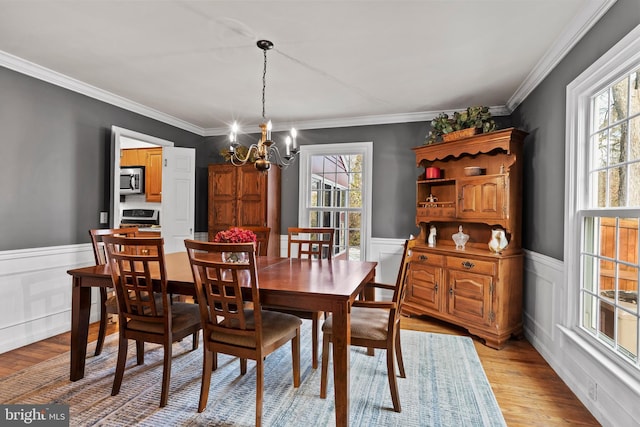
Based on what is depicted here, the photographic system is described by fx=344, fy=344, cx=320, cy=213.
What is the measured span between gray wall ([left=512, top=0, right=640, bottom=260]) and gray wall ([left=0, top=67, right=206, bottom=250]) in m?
4.36

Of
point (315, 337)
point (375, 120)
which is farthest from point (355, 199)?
point (315, 337)

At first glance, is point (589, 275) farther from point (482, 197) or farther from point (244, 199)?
point (244, 199)

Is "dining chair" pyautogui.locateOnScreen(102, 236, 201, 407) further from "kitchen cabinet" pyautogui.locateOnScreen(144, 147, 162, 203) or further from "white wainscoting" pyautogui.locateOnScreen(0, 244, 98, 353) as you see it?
"kitchen cabinet" pyautogui.locateOnScreen(144, 147, 162, 203)

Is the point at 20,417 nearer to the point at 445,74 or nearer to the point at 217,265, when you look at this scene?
the point at 217,265

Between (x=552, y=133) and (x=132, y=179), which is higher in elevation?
(x=552, y=133)

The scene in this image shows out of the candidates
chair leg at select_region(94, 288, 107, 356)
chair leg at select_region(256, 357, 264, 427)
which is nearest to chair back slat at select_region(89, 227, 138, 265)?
chair leg at select_region(94, 288, 107, 356)

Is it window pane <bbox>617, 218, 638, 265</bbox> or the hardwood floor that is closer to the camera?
window pane <bbox>617, 218, 638, 265</bbox>

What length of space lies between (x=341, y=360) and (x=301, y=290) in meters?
0.42

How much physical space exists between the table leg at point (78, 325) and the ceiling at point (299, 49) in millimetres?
1782

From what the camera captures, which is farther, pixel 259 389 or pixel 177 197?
pixel 177 197

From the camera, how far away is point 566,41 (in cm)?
240

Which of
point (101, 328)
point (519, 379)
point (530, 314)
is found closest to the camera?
point (519, 379)

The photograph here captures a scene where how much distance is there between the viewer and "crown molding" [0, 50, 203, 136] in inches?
115

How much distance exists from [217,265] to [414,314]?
112 inches
